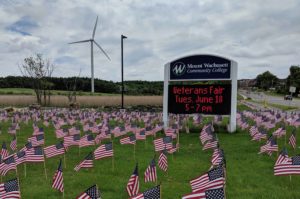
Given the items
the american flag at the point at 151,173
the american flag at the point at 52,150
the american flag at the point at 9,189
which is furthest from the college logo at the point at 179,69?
the american flag at the point at 9,189

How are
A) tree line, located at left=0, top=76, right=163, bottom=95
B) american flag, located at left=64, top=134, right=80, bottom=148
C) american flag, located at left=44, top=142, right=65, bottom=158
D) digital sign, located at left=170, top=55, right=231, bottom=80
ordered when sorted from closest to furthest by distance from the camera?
american flag, located at left=44, top=142, right=65, bottom=158
american flag, located at left=64, top=134, right=80, bottom=148
digital sign, located at left=170, top=55, right=231, bottom=80
tree line, located at left=0, top=76, right=163, bottom=95

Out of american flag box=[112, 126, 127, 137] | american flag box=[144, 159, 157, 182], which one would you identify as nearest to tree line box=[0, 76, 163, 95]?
american flag box=[112, 126, 127, 137]

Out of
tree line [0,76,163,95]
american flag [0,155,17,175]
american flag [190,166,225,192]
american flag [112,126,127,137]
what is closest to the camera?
american flag [190,166,225,192]

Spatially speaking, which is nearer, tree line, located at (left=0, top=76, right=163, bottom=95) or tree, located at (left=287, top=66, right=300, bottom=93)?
tree line, located at (left=0, top=76, right=163, bottom=95)

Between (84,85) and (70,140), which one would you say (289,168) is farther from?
(84,85)

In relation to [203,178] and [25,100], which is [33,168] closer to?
[203,178]

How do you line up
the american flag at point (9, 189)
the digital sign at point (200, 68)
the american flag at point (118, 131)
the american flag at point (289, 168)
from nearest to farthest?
1. the american flag at point (9, 189)
2. the american flag at point (289, 168)
3. the american flag at point (118, 131)
4. the digital sign at point (200, 68)

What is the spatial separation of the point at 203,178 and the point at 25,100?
59299 mm

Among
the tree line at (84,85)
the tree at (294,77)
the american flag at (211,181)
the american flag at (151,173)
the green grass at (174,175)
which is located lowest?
the green grass at (174,175)

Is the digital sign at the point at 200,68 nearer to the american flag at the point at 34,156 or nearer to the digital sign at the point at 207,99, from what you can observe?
the digital sign at the point at 207,99

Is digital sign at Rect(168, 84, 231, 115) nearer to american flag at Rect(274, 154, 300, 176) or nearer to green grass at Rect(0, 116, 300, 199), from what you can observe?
green grass at Rect(0, 116, 300, 199)

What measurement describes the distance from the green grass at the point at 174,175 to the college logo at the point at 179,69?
256 inches

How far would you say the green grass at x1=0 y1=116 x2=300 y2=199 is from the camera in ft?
33.3

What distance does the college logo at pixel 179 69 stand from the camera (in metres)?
23.4
